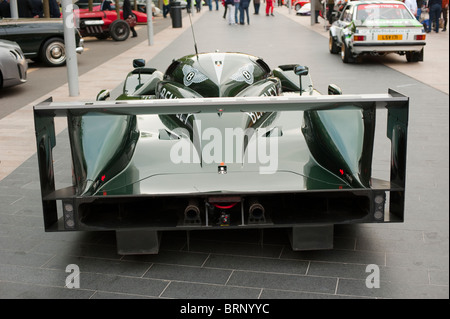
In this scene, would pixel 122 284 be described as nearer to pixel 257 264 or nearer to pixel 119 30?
pixel 257 264

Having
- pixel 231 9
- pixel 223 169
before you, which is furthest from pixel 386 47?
pixel 231 9

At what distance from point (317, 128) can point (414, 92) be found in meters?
7.34

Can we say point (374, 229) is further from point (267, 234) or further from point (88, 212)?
point (88, 212)

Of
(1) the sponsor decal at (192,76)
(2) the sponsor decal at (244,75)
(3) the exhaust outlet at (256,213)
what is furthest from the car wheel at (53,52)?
(3) the exhaust outlet at (256,213)

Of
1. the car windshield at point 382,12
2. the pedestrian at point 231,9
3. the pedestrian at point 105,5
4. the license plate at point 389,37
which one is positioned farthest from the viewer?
the pedestrian at point 231,9

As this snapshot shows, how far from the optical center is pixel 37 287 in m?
4.08

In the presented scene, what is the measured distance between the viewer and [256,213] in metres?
4.16

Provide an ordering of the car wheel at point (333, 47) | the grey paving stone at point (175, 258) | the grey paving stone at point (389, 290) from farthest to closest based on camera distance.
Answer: the car wheel at point (333, 47) < the grey paving stone at point (175, 258) < the grey paving stone at point (389, 290)

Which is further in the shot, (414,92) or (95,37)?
(95,37)

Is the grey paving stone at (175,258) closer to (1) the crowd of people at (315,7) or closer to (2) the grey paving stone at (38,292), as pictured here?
(2) the grey paving stone at (38,292)

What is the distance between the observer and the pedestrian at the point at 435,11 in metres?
22.4

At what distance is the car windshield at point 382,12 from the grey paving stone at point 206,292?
1267 cm
